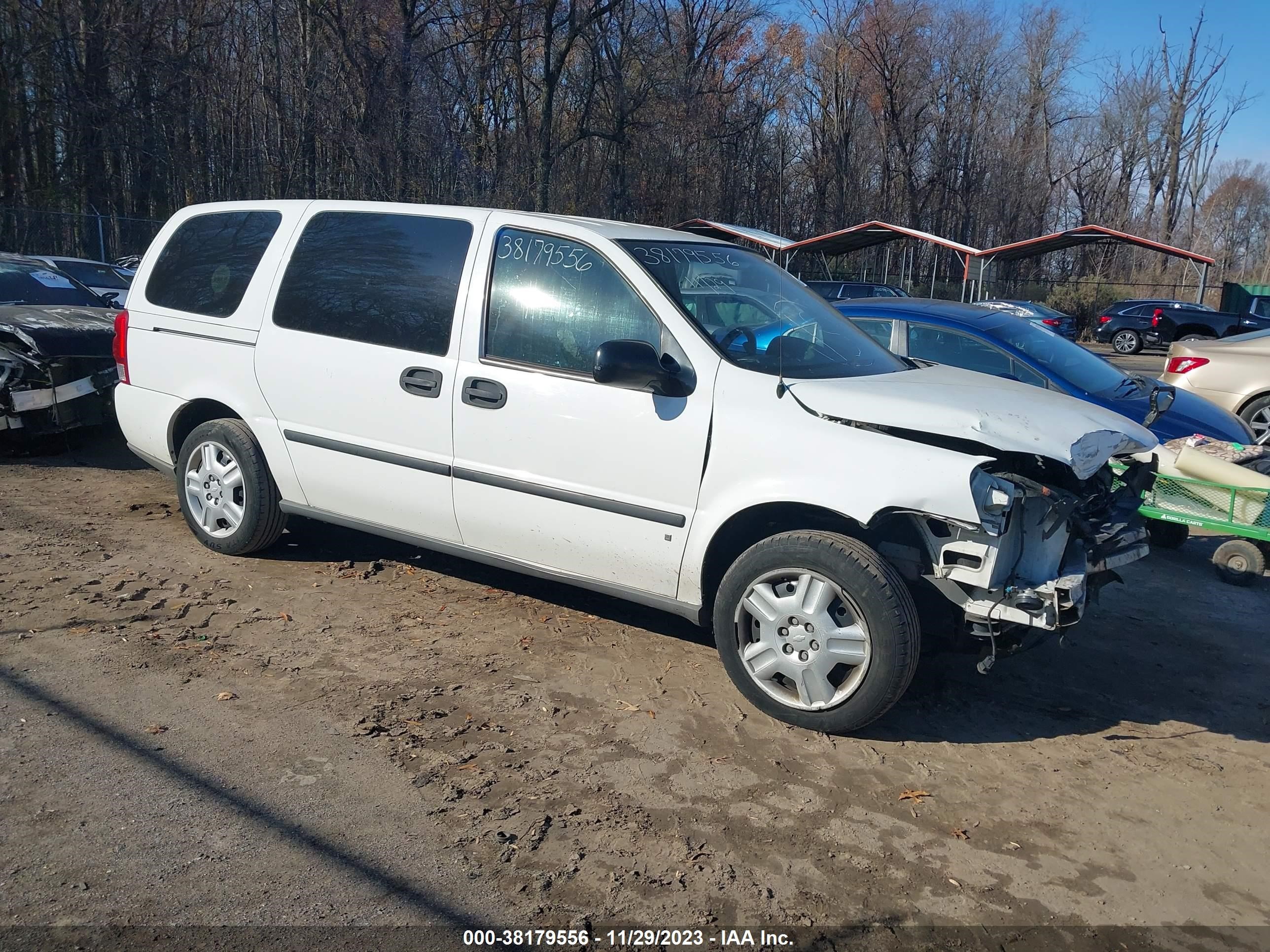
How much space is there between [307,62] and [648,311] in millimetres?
23529

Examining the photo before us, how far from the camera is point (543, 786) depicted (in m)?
3.45

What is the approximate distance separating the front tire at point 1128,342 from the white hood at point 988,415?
1085 inches

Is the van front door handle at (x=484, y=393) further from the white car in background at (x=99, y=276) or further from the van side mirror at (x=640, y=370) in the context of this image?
the white car in background at (x=99, y=276)

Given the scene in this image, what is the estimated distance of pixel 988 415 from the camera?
3822mm

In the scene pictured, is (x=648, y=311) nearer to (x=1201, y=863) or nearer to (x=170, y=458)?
(x=1201, y=863)

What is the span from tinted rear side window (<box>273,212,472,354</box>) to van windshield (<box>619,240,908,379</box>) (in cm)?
92

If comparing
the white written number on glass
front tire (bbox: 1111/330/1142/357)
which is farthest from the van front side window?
front tire (bbox: 1111/330/1142/357)

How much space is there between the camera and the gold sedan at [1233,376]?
30.9 feet

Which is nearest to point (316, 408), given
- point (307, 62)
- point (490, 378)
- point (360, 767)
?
point (490, 378)

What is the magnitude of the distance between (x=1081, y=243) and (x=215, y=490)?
24.2 metres

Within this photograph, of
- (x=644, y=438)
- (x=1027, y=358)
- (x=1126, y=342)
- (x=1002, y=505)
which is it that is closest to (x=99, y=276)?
(x=1027, y=358)

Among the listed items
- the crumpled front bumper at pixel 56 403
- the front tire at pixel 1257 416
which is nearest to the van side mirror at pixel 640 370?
the crumpled front bumper at pixel 56 403

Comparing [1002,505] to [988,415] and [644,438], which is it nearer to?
[988,415]

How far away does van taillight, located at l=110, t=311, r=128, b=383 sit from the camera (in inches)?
230
